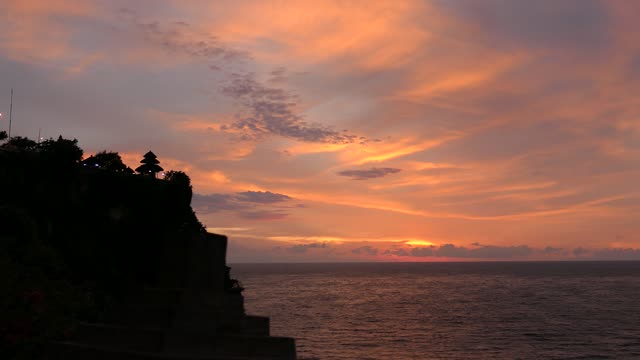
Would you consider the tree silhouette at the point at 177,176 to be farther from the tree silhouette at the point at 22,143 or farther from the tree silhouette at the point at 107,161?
the tree silhouette at the point at 22,143

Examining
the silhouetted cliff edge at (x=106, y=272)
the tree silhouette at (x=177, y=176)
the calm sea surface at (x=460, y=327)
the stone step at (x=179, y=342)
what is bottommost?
the calm sea surface at (x=460, y=327)

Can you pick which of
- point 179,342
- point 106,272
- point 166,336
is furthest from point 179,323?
point 106,272

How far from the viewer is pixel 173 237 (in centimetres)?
2158

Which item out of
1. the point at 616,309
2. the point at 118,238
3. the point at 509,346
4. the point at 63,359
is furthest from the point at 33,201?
the point at 616,309

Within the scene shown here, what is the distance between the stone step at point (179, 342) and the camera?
19.8 meters

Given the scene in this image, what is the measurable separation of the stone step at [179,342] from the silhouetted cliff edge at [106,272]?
4cm

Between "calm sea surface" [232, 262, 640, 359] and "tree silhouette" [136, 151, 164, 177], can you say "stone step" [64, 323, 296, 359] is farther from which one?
"tree silhouette" [136, 151, 164, 177]

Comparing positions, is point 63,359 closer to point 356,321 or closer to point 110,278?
point 110,278

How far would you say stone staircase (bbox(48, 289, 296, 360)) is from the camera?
19828 mm

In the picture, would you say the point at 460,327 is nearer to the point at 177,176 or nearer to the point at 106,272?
the point at 177,176

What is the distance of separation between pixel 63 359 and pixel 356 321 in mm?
59891

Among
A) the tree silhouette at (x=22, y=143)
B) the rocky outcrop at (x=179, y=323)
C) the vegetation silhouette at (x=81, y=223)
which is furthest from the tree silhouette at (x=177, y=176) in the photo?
the rocky outcrop at (x=179, y=323)

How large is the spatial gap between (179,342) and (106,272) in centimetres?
1812

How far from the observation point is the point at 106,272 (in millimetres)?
35906
